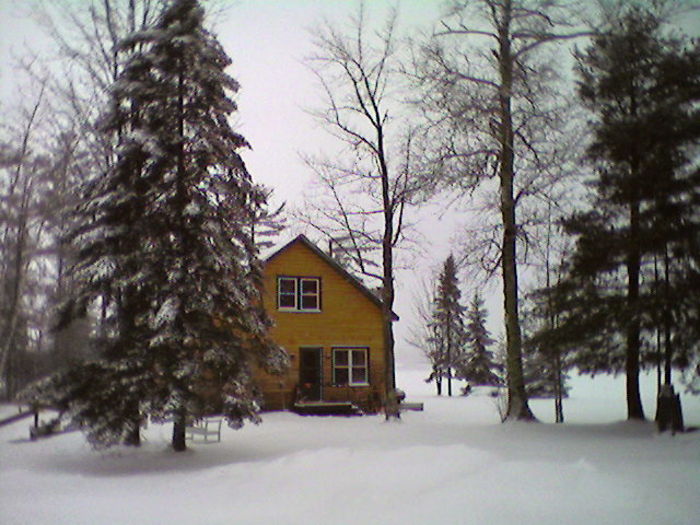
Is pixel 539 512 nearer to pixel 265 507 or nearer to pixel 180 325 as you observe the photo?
pixel 265 507

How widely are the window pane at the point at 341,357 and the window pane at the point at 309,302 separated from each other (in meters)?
1.81

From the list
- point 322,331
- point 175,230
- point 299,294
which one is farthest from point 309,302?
point 175,230

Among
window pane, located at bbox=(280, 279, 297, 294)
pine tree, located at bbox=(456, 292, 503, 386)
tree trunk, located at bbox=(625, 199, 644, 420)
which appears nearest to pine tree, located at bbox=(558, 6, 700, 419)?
tree trunk, located at bbox=(625, 199, 644, 420)

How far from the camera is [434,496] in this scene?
5.74 m

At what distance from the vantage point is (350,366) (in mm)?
19547

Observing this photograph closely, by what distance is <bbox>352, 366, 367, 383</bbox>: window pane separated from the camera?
1959 centimetres

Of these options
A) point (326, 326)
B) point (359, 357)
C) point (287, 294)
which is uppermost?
point (287, 294)

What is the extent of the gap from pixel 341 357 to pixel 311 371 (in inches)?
46.4

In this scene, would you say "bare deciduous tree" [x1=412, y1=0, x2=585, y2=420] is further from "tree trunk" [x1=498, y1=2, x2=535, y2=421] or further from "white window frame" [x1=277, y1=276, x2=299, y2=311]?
"white window frame" [x1=277, y1=276, x2=299, y2=311]

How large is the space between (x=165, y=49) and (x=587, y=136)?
768 centimetres

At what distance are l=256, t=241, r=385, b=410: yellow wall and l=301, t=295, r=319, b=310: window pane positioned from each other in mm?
226

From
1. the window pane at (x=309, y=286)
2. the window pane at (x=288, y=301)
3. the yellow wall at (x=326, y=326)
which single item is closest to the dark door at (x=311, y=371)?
the yellow wall at (x=326, y=326)

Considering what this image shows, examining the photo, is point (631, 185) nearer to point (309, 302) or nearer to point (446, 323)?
point (309, 302)

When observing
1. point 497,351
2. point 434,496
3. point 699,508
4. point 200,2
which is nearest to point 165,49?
point 200,2
